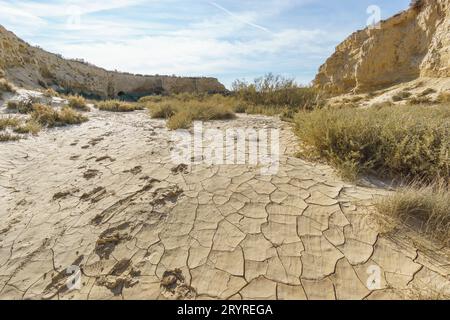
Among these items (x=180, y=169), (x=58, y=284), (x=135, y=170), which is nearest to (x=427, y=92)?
(x=180, y=169)

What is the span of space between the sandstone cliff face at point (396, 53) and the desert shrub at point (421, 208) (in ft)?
44.6

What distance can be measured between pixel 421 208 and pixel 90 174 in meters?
3.69

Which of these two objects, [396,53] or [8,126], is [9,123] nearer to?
[8,126]

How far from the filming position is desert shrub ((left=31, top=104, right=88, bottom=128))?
6297 millimetres

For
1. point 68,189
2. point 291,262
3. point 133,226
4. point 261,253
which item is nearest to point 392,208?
point 291,262

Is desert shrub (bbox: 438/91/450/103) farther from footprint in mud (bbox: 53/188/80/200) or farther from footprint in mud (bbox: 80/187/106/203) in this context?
footprint in mud (bbox: 53/188/80/200)

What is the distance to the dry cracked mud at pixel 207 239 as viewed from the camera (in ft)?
5.25

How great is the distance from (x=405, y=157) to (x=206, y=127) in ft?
11.9

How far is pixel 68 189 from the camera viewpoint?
303 cm

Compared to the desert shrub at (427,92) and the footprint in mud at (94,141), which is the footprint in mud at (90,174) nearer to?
the footprint in mud at (94,141)

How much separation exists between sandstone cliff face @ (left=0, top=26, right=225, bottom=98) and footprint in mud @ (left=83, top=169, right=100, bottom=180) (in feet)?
33.8

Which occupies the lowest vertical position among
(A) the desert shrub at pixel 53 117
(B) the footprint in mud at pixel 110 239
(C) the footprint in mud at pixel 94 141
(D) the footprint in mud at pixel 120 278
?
(D) the footprint in mud at pixel 120 278

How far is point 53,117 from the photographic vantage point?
6488mm

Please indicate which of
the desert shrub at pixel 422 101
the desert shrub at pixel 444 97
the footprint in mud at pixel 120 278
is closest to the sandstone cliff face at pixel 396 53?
the desert shrub at pixel 444 97
